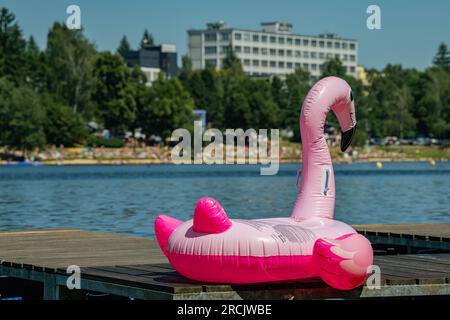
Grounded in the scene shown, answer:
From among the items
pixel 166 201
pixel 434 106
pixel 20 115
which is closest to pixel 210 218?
pixel 166 201

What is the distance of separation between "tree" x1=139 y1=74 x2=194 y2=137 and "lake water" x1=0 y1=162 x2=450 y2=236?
37.2 metres

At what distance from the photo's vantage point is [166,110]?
126188 millimetres

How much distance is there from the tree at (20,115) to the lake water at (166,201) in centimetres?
2558

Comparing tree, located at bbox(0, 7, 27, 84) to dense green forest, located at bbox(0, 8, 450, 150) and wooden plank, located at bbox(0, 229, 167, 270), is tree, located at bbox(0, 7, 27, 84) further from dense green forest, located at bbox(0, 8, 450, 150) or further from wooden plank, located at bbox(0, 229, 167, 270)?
wooden plank, located at bbox(0, 229, 167, 270)

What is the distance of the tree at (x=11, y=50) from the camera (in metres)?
124

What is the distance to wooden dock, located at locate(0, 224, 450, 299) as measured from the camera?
14305mm

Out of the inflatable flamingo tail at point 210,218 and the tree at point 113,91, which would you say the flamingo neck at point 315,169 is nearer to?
the inflatable flamingo tail at point 210,218

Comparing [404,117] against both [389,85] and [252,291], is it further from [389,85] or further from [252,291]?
[252,291]

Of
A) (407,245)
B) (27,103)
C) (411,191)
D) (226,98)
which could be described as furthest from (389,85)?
(407,245)

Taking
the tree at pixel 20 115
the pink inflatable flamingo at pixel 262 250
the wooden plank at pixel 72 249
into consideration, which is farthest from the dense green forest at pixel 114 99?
the pink inflatable flamingo at pixel 262 250

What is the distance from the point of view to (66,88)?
127125 millimetres

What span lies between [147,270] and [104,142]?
374 ft

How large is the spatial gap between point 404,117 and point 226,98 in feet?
90.7

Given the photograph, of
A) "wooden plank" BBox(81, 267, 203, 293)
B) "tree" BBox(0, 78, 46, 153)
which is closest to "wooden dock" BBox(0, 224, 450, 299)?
"wooden plank" BBox(81, 267, 203, 293)
